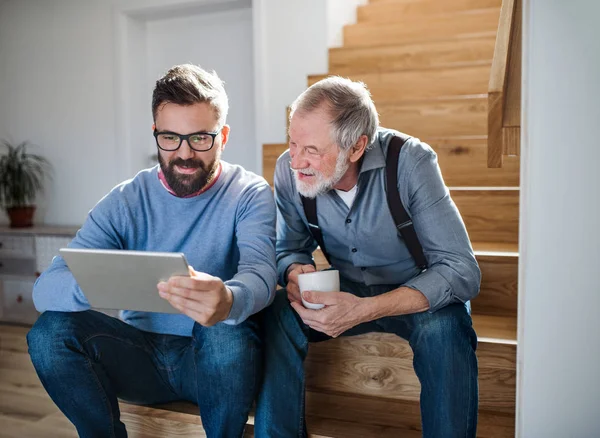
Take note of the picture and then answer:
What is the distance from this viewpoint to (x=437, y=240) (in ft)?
5.10

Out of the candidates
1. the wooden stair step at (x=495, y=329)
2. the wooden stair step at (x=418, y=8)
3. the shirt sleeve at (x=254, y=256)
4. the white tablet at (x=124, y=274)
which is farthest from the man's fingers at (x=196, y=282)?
the wooden stair step at (x=418, y=8)

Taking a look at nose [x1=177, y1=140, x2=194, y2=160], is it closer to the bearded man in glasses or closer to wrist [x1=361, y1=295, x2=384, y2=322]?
the bearded man in glasses

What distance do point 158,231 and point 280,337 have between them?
435mm

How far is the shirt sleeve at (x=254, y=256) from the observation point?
4.63 feet

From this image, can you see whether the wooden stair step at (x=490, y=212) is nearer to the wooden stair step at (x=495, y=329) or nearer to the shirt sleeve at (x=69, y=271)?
the wooden stair step at (x=495, y=329)

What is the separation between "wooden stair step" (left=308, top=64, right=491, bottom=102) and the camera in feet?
9.18

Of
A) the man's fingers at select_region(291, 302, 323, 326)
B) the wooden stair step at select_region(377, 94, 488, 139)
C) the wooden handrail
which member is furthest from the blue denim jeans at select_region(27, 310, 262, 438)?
the wooden stair step at select_region(377, 94, 488, 139)

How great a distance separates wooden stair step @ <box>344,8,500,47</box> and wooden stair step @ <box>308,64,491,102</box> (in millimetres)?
252

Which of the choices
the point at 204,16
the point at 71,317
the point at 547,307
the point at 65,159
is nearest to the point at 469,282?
the point at 547,307

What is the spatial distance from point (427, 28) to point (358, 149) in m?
1.83

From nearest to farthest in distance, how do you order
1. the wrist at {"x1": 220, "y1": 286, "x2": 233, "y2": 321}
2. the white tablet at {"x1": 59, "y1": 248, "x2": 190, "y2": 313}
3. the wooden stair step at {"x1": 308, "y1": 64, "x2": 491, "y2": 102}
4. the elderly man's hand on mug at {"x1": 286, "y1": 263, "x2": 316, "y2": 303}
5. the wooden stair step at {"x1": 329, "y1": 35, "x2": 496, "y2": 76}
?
the white tablet at {"x1": 59, "y1": 248, "x2": 190, "y2": 313} < the wrist at {"x1": 220, "y1": 286, "x2": 233, "y2": 321} < the elderly man's hand on mug at {"x1": 286, "y1": 263, "x2": 316, "y2": 303} < the wooden stair step at {"x1": 308, "y1": 64, "x2": 491, "y2": 102} < the wooden stair step at {"x1": 329, "y1": 35, "x2": 496, "y2": 76}

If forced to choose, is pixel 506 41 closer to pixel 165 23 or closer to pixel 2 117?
pixel 165 23

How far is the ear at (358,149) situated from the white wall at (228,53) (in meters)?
2.28

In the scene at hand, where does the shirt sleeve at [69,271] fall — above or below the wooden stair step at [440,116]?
below
